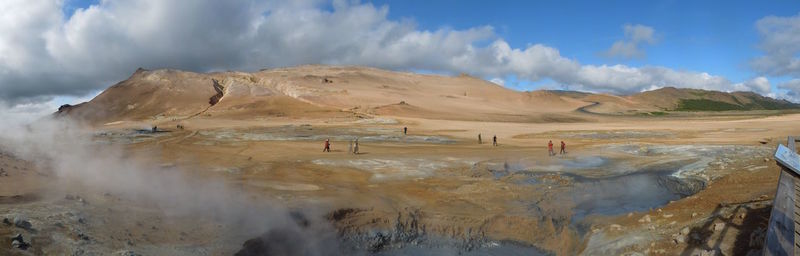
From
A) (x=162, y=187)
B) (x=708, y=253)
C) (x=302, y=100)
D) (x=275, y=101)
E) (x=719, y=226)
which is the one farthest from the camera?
(x=302, y=100)

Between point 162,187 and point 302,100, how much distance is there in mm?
71461

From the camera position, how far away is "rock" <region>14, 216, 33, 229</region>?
8.26 meters

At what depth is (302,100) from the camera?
84625 mm

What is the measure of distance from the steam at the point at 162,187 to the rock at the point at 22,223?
10.0 feet

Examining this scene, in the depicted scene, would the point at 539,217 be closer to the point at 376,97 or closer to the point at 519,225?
the point at 519,225

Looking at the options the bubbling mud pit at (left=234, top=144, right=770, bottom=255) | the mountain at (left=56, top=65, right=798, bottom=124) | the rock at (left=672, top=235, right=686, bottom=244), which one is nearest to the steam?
the bubbling mud pit at (left=234, top=144, right=770, bottom=255)

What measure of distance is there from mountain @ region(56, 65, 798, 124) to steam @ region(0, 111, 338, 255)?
1915 inches

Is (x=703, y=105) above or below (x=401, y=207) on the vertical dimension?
above

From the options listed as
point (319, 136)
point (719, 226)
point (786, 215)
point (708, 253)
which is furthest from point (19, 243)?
point (319, 136)

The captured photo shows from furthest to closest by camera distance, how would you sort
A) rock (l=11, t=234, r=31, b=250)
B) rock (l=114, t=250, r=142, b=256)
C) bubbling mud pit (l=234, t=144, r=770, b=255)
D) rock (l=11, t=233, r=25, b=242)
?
bubbling mud pit (l=234, t=144, r=770, b=255)
rock (l=114, t=250, r=142, b=256)
rock (l=11, t=233, r=25, b=242)
rock (l=11, t=234, r=31, b=250)

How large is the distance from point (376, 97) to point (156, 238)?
290 ft

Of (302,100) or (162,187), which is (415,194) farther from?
(302,100)

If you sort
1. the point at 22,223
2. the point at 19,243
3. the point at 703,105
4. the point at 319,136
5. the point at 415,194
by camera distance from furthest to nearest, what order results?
the point at 703,105, the point at 319,136, the point at 415,194, the point at 22,223, the point at 19,243

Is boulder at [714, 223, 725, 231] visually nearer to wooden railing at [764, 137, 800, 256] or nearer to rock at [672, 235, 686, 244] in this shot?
rock at [672, 235, 686, 244]
